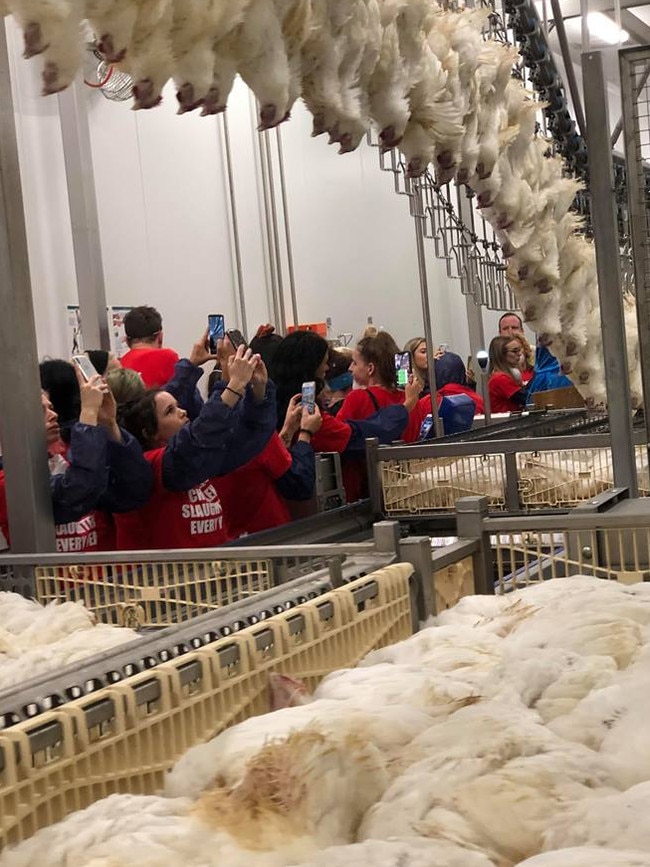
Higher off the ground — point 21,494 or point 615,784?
point 21,494

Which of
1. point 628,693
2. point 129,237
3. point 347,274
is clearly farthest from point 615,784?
point 347,274

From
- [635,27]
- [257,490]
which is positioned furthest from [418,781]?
[635,27]

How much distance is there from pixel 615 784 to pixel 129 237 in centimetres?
630

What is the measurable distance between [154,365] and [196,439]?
1977 millimetres

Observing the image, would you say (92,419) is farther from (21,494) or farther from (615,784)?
(615,784)

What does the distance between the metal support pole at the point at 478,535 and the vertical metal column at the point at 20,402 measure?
1.13 metres

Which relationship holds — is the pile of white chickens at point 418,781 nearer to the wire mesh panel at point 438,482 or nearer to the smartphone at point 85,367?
the smartphone at point 85,367

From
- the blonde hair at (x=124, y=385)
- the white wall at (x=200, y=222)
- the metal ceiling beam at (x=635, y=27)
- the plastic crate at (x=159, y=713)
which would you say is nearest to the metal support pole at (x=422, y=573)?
the plastic crate at (x=159, y=713)

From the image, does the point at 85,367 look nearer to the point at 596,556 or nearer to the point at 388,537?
the point at 388,537

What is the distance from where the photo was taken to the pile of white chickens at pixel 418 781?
1053 mm

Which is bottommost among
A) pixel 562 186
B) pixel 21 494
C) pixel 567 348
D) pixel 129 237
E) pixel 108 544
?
pixel 108 544

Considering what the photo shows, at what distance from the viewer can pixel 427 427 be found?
199 inches

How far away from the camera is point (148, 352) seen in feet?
17.4

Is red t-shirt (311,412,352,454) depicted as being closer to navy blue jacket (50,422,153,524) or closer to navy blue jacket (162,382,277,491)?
navy blue jacket (162,382,277,491)
